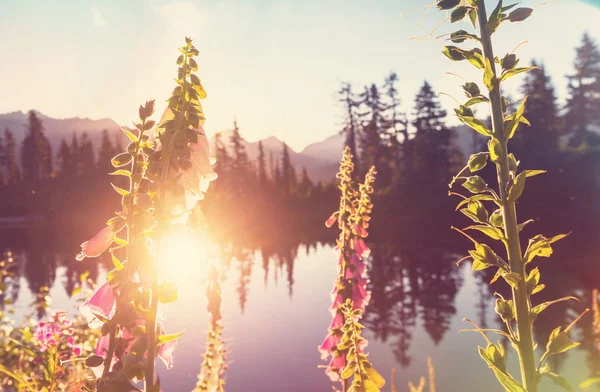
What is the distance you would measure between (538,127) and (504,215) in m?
43.2

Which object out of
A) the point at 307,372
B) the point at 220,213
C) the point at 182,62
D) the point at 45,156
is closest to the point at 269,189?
the point at 220,213

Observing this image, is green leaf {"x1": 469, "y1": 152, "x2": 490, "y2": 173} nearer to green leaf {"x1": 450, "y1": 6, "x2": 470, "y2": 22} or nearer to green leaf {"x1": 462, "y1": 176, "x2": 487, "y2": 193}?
green leaf {"x1": 462, "y1": 176, "x2": 487, "y2": 193}

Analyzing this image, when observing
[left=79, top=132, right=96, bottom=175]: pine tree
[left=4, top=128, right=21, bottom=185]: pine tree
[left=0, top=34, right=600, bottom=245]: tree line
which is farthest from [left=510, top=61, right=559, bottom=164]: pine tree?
[left=4, top=128, right=21, bottom=185]: pine tree

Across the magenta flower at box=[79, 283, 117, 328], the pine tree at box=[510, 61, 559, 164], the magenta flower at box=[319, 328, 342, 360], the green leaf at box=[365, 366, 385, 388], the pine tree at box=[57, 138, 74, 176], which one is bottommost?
the magenta flower at box=[319, 328, 342, 360]

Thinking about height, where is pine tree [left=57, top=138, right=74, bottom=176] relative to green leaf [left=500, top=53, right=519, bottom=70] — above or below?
above

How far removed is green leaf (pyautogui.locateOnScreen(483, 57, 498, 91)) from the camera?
3.24ft

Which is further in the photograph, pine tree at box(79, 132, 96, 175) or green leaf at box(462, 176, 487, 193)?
pine tree at box(79, 132, 96, 175)

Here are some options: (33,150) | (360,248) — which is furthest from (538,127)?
(33,150)

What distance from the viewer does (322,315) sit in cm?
1728

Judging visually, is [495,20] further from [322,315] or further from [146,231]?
[322,315]

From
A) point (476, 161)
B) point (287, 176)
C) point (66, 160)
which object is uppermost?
point (66, 160)

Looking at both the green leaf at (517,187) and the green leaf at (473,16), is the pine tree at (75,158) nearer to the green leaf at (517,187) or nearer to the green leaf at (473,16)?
the green leaf at (473,16)

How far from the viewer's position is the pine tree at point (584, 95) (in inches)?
1745

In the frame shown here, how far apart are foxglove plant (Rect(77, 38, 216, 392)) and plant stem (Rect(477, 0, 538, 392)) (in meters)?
0.80
